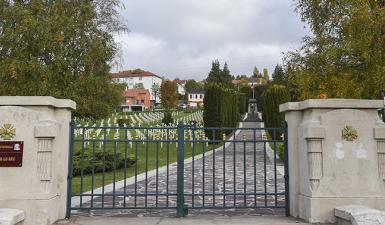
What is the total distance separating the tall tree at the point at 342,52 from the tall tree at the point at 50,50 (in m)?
8.80

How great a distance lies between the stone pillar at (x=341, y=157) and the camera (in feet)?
20.6

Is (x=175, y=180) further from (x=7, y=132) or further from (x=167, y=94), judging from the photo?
(x=167, y=94)

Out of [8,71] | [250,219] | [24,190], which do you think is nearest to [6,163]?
[24,190]

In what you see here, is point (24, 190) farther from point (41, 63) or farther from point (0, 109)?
point (41, 63)

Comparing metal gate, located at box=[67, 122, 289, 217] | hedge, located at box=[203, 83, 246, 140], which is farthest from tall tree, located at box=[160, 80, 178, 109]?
metal gate, located at box=[67, 122, 289, 217]

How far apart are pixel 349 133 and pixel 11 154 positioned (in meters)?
5.50

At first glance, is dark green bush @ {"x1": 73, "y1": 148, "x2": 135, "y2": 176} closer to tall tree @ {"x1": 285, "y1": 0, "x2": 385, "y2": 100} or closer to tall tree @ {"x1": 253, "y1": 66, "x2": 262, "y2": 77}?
tall tree @ {"x1": 285, "y1": 0, "x2": 385, "y2": 100}

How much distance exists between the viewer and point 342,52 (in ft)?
45.1

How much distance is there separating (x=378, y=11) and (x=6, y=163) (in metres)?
12.0

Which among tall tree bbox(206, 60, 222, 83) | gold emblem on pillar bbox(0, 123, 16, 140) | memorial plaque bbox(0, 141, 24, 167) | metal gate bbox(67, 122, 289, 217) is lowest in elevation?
metal gate bbox(67, 122, 289, 217)

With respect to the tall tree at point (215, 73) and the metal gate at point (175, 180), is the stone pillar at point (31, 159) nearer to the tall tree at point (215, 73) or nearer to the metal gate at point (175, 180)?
the metal gate at point (175, 180)

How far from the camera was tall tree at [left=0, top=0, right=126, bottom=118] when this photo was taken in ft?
50.1

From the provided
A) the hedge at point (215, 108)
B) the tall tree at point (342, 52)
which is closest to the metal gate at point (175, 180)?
the tall tree at point (342, 52)

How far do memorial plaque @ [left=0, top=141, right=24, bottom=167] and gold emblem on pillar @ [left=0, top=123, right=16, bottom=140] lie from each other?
80mm
